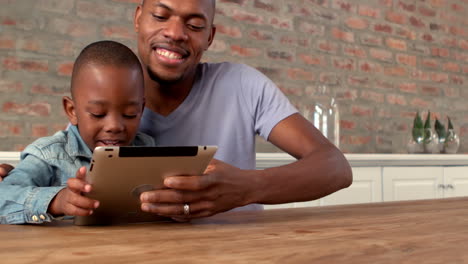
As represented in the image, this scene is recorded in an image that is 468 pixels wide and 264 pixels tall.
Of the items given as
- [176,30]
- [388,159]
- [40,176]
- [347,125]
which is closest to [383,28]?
[347,125]

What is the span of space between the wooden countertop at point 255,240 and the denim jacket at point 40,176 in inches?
1.8

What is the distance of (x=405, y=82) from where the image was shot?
4.16 metres

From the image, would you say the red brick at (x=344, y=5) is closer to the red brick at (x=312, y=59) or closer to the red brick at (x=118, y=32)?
the red brick at (x=312, y=59)

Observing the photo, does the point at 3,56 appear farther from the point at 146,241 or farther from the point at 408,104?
the point at 408,104

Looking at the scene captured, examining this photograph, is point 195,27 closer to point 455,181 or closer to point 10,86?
point 10,86

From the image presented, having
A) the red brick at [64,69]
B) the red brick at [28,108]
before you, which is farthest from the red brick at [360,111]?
the red brick at [28,108]

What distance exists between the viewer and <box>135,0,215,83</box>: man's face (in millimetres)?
1600

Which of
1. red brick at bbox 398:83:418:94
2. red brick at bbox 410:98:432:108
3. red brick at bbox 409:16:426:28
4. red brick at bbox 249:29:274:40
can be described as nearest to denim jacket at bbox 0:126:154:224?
red brick at bbox 249:29:274:40

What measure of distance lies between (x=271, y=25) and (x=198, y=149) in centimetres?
263

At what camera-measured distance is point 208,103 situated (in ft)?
5.58

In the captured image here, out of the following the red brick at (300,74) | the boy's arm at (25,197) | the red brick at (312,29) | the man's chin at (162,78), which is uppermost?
the red brick at (312,29)

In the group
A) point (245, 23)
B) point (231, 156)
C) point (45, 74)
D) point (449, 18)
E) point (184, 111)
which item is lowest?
point (231, 156)

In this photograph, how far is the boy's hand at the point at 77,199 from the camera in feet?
3.11

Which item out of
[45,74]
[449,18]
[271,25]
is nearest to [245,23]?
[271,25]
